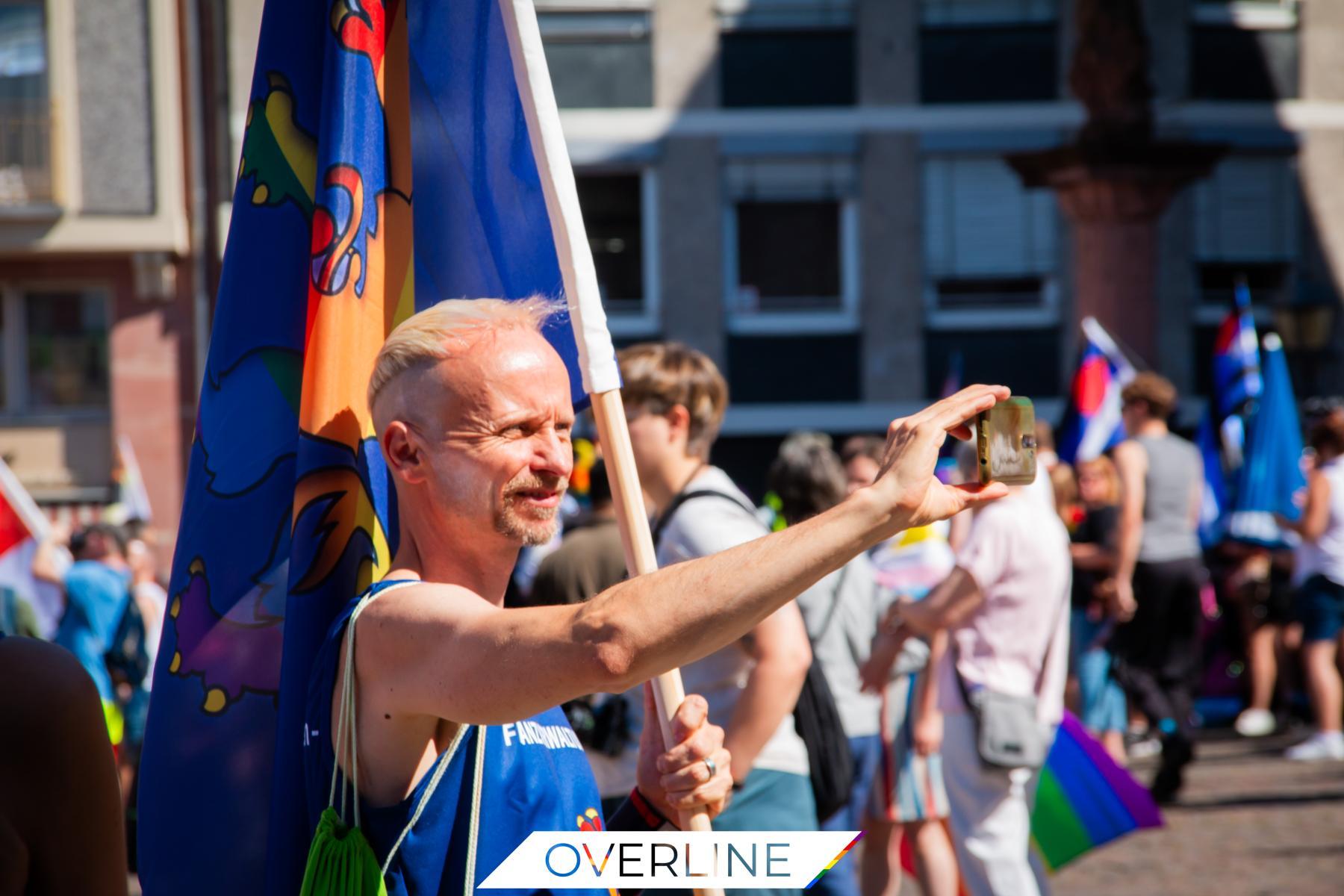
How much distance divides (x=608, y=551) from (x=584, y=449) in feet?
20.7

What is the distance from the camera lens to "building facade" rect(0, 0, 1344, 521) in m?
19.1

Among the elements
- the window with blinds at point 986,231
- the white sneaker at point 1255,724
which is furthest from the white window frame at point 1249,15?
the white sneaker at point 1255,724

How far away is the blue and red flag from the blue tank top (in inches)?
306

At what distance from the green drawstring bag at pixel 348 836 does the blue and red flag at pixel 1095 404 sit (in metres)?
7.95

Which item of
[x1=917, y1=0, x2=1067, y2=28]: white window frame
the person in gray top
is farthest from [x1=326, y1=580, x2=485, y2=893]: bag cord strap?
[x1=917, y1=0, x2=1067, y2=28]: white window frame

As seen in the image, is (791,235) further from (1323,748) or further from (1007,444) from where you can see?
(1007,444)

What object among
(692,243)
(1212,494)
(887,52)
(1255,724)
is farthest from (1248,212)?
(1255,724)

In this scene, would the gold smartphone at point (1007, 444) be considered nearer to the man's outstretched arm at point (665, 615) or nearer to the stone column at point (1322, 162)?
the man's outstretched arm at point (665, 615)

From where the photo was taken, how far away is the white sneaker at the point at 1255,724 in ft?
31.9

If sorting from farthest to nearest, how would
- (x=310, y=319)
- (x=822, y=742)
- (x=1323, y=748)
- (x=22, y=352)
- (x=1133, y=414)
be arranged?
(x=22, y=352), (x=1323, y=748), (x=1133, y=414), (x=822, y=742), (x=310, y=319)

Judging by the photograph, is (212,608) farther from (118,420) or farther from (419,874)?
(118,420)

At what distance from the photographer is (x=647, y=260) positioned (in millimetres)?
19344

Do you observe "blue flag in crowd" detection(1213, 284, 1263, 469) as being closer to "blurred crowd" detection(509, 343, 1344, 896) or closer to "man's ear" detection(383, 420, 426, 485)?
"blurred crowd" detection(509, 343, 1344, 896)

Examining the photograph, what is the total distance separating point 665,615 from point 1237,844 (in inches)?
232
